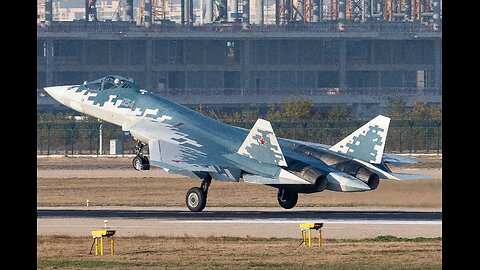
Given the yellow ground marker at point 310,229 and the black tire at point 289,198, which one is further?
the black tire at point 289,198

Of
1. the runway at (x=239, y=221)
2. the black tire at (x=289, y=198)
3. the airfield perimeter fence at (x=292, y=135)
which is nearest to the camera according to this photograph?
the runway at (x=239, y=221)

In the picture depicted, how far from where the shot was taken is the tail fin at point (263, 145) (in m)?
37.2

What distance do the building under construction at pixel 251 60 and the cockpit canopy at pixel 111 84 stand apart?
3769 inches

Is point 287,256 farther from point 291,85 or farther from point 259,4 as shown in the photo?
point 259,4

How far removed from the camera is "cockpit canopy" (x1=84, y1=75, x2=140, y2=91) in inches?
1725

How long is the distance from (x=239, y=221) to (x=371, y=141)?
5.38 m

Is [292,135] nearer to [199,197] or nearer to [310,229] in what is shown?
[199,197]

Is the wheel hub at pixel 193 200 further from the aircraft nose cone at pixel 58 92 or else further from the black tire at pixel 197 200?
the aircraft nose cone at pixel 58 92

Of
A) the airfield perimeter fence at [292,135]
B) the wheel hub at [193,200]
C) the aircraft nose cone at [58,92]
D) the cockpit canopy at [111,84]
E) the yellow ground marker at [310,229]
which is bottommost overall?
the airfield perimeter fence at [292,135]

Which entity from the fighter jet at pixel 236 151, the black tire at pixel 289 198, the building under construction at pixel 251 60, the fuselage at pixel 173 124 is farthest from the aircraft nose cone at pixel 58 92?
the building under construction at pixel 251 60

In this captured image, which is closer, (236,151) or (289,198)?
(236,151)

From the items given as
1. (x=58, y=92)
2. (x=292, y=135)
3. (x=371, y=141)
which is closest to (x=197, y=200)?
(x=371, y=141)

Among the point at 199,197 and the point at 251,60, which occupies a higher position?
the point at 251,60

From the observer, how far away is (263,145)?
124 ft
